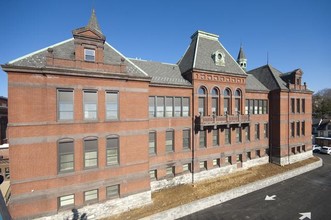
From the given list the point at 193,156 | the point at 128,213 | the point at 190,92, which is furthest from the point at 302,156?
the point at 128,213

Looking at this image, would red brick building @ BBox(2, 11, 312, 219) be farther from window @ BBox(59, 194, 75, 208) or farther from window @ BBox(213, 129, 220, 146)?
window @ BBox(213, 129, 220, 146)

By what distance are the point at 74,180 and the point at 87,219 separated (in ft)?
11.8

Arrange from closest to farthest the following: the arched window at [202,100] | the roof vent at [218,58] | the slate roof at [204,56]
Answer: the arched window at [202,100]
the slate roof at [204,56]
the roof vent at [218,58]

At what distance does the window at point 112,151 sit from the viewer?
15.3 m

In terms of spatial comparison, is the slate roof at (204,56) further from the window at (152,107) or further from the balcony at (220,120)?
the window at (152,107)

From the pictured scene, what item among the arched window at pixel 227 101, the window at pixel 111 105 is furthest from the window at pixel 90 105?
the arched window at pixel 227 101

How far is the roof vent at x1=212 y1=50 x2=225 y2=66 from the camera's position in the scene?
2259 cm

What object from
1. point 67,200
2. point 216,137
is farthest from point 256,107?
point 67,200

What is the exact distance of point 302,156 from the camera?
1177 inches

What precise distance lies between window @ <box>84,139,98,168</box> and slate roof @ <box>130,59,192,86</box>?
9241mm

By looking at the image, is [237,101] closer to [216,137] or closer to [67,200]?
[216,137]

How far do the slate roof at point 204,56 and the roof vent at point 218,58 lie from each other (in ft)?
1.23

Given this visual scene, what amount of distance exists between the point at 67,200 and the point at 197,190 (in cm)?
1323

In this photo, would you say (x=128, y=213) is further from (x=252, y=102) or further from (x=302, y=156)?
(x=302, y=156)
